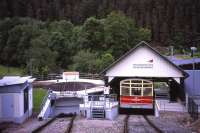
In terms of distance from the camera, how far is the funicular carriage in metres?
38.2

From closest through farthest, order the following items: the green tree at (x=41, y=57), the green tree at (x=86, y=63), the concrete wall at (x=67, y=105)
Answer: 1. the concrete wall at (x=67, y=105)
2. the green tree at (x=86, y=63)
3. the green tree at (x=41, y=57)

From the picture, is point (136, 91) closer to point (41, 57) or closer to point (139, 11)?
point (41, 57)

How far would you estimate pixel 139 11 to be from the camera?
486 feet

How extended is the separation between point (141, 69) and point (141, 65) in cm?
36

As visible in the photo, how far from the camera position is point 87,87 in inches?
1700

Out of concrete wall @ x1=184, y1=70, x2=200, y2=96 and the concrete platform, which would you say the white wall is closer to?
the concrete platform

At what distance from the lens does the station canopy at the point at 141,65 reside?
3875cm

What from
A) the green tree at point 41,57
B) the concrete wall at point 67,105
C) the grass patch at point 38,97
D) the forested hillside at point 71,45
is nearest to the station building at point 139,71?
the concrete wall at point 67,105

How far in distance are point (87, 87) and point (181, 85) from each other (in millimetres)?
9274

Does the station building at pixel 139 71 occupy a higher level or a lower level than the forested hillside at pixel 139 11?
lower

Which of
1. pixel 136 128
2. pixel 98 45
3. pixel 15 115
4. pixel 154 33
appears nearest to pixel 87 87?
pixel 15 115

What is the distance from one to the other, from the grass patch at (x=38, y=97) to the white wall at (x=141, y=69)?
6.44m

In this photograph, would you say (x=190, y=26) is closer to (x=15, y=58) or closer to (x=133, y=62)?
(x=15, y=58)

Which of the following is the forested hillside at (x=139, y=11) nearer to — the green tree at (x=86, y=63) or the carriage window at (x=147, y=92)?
the green tree at (x=86, y=63)
